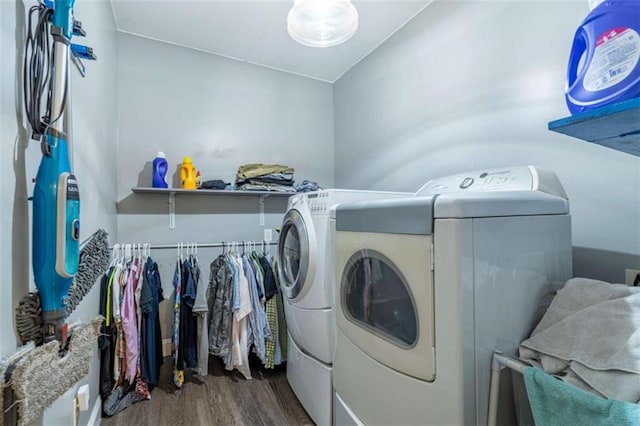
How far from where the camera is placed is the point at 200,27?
236cm

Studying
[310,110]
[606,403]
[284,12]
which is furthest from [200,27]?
[606,403]

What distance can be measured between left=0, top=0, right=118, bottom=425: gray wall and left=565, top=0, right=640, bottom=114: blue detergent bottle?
1.34m

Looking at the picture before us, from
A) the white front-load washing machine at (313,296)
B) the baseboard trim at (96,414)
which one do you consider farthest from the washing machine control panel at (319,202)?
the baseboard trim at (96,414)

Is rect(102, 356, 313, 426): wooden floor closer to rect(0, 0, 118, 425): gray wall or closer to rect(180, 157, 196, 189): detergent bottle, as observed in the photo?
rect(0, 0, 118, 425): gray wall

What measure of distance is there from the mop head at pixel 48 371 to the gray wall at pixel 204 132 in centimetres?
186

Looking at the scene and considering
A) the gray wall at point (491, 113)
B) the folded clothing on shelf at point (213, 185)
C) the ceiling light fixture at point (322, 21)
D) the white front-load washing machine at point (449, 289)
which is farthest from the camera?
the folded clothing on shelf at point (213, 185)

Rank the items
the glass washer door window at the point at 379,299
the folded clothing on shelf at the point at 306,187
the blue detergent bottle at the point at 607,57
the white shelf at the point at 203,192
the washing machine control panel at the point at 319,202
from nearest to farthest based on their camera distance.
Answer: the blue detergent bottle at the point at 607,57 → the glass washer door window at the point at 379,299 → the washing machine control panel at the point at 319,202 → the white shelf at the point at 203,192 → the folded clothing on shelf at the point at 306,187

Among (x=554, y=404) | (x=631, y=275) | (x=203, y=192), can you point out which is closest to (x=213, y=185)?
(x=203, y=192)

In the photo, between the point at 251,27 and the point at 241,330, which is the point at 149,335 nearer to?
the point at 241,330

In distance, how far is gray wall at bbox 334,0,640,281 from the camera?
47.9 inches

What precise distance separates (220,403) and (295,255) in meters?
1.09

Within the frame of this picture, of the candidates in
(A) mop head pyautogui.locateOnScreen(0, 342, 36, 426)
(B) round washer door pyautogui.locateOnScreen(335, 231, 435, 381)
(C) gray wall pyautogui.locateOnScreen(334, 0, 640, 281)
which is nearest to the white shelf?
(C) gray wall pyautogui.locateOnScreen(334, 0, 640, 281)

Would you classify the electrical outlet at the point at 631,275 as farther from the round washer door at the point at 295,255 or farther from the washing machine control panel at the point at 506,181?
the round washer door at the point at 295,255

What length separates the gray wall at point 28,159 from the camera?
24.8 inches
